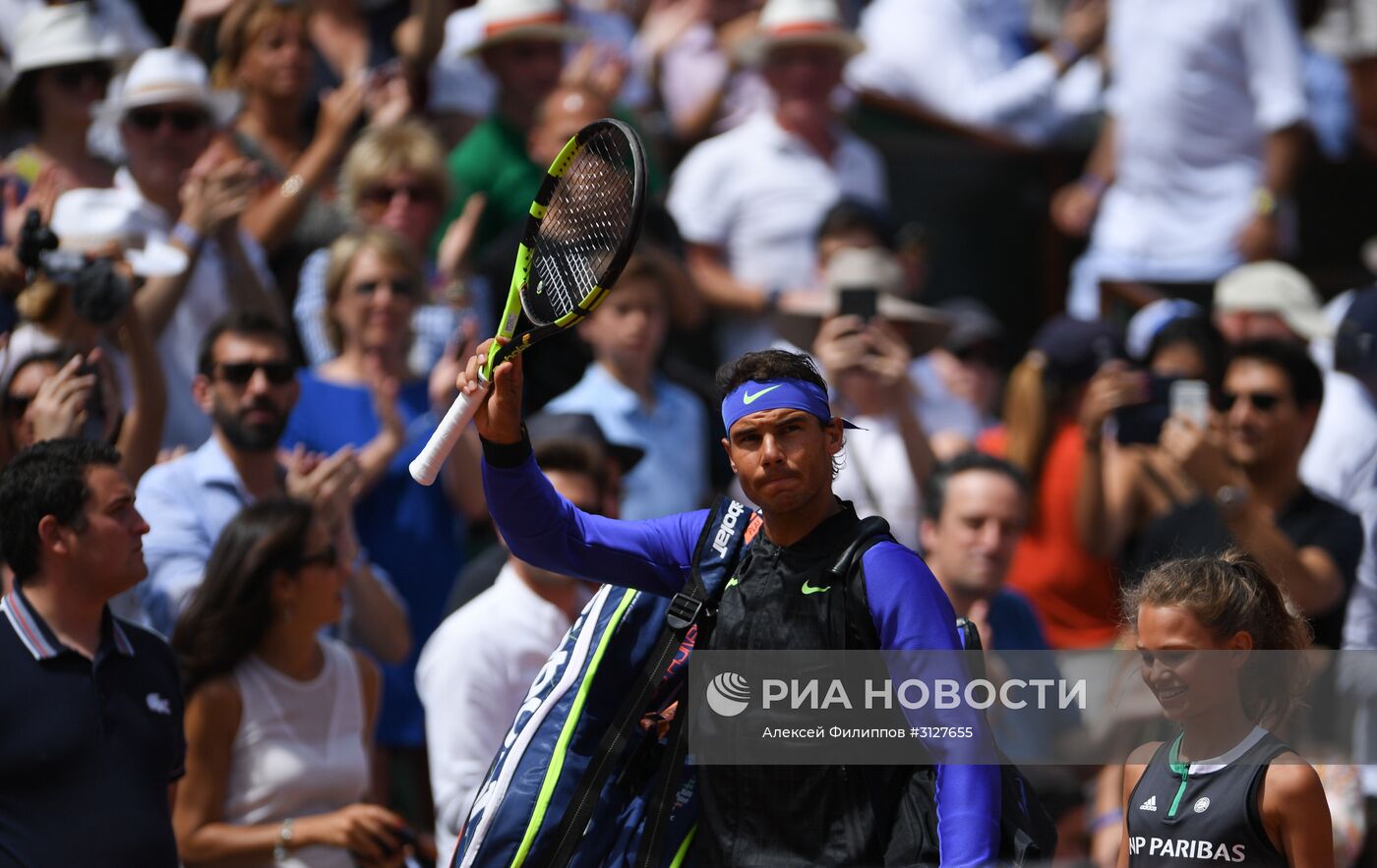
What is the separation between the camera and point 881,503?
22.5 ft

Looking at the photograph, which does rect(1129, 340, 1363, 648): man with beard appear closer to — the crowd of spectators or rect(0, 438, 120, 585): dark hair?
the crowd of spectators

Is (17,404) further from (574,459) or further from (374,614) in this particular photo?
(574,459)

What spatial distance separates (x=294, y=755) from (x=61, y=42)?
3234 millimetres

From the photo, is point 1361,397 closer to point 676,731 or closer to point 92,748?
point 676,731

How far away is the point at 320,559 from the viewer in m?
5.30

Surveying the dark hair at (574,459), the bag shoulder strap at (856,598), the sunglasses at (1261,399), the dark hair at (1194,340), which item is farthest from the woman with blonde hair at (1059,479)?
the bag shoulder strap at (856,598)

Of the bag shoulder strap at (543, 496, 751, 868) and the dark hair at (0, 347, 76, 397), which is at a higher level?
the bag shoulder strap at (543, 496, 751, 868)

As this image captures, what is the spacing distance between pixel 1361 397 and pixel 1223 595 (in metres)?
3.56

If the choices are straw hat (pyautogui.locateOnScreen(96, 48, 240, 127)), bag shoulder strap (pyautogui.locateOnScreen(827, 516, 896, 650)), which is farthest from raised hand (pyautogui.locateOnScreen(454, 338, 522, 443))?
straw hat (pyautogui.locateOnScreen(96, 48, 240, 127))

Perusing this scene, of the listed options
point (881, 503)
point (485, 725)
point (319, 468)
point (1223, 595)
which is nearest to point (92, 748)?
point (485, 725)

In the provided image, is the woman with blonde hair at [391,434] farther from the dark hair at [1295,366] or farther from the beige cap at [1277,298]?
the beige cap at [1277,298]

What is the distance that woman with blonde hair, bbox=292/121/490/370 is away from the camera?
722 cm

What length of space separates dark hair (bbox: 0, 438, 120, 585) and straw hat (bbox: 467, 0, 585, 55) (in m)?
4.08

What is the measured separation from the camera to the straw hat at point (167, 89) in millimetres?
6965
